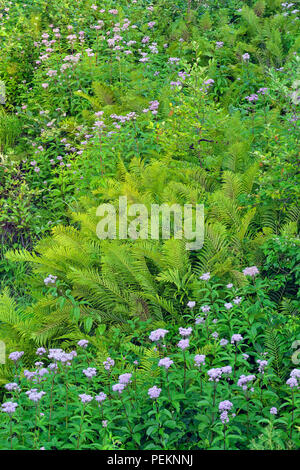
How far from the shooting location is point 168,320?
4324 mm

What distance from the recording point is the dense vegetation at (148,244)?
3.13m

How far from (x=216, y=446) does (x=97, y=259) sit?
Answer: 7.09 feet

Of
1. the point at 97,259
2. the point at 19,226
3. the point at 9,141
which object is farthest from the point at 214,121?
the point at 9,141

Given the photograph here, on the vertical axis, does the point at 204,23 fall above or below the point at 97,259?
above

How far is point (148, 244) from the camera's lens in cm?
448

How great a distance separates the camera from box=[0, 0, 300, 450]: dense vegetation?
3131 mm

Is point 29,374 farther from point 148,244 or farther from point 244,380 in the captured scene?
point 148,244

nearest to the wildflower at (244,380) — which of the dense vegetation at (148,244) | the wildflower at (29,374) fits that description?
the dense vegetation at (148,244)

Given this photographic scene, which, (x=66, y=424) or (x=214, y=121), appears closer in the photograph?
(x=66, y=424)

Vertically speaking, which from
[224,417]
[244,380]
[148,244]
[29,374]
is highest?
[148,244]

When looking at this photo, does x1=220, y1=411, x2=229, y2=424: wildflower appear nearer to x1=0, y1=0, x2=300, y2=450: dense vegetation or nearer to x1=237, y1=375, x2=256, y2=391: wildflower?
A: x1=0, y1=0, x2=300, y2=450: dense vegetation

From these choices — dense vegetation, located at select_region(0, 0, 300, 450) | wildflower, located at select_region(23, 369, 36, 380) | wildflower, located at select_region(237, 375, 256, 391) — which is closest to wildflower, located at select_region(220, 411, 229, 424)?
dense vegetation, located at select_region(0, 0, 300, 450)

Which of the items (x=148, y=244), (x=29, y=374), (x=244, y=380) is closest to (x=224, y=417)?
(x=244, y=380)

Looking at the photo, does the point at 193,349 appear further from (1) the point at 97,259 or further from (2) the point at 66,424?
(1) the point at 97,259
